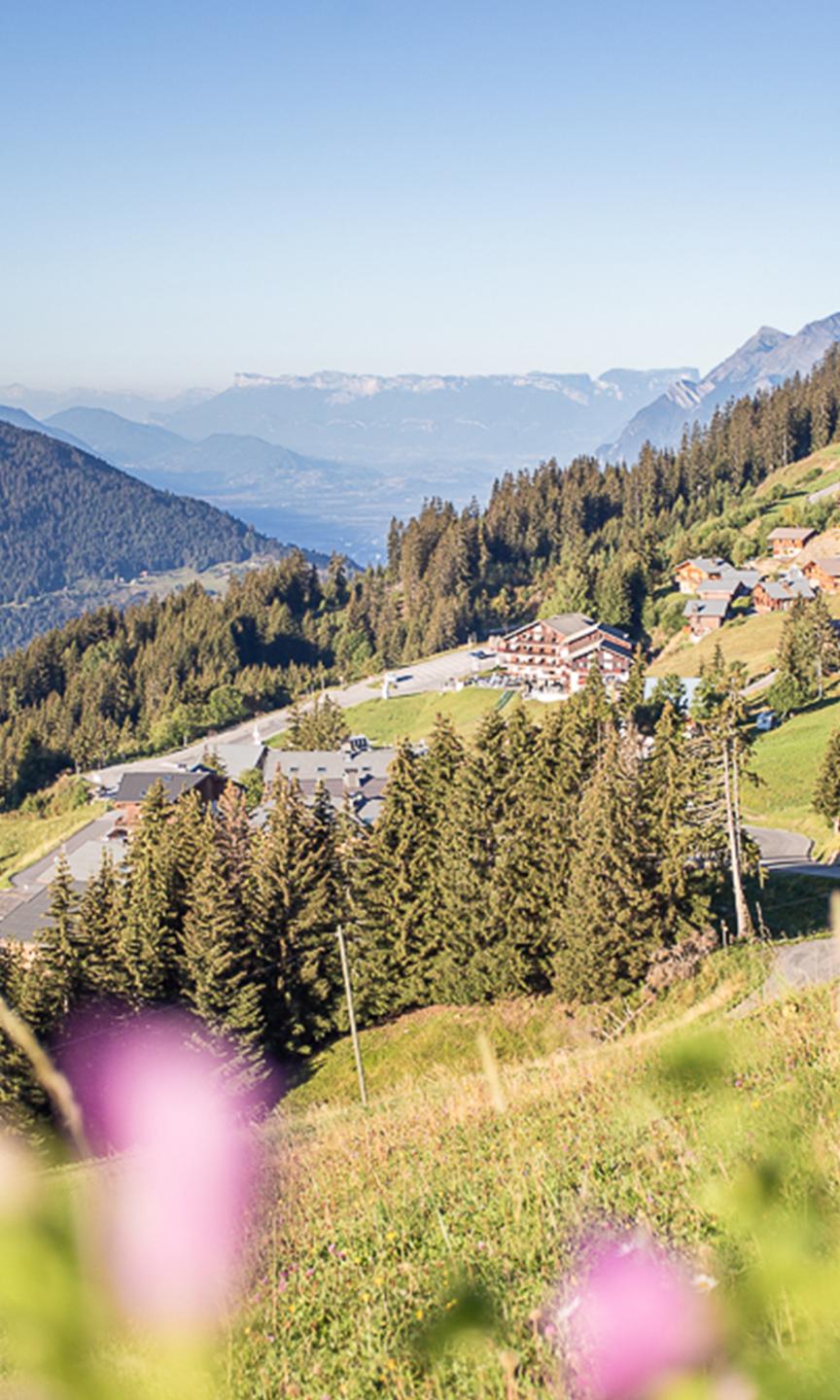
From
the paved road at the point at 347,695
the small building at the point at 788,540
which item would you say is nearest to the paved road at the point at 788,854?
the paved road at the point at 347,695

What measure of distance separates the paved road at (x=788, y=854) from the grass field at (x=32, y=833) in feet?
162

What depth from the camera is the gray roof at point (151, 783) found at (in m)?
68.6

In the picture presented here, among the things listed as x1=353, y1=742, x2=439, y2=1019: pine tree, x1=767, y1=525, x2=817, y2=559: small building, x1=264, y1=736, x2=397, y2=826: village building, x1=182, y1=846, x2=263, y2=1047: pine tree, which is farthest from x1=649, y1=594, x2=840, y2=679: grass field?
x1=182, y1=846, x2=263, y2=1047: pine tree

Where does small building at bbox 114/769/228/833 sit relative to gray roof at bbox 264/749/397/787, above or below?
below

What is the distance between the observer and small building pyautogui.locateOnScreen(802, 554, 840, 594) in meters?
87.6

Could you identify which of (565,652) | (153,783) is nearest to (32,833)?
(153,783)

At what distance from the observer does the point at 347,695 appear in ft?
330

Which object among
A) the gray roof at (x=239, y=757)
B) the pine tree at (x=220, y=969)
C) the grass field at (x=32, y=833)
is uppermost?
the pine tree at (x=220, y=969)

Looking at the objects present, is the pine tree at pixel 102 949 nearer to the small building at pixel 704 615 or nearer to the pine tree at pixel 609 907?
the pine tree at pixel 609 907

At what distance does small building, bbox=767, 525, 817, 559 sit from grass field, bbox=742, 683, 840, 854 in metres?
42.5

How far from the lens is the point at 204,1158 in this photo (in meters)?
8.81

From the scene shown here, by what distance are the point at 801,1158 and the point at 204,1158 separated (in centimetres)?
569

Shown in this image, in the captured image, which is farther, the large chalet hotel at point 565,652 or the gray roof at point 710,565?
the gray roof at point 710,565

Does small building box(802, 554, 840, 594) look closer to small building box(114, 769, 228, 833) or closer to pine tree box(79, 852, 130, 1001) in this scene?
small building box(114, 769, 228, 833)
